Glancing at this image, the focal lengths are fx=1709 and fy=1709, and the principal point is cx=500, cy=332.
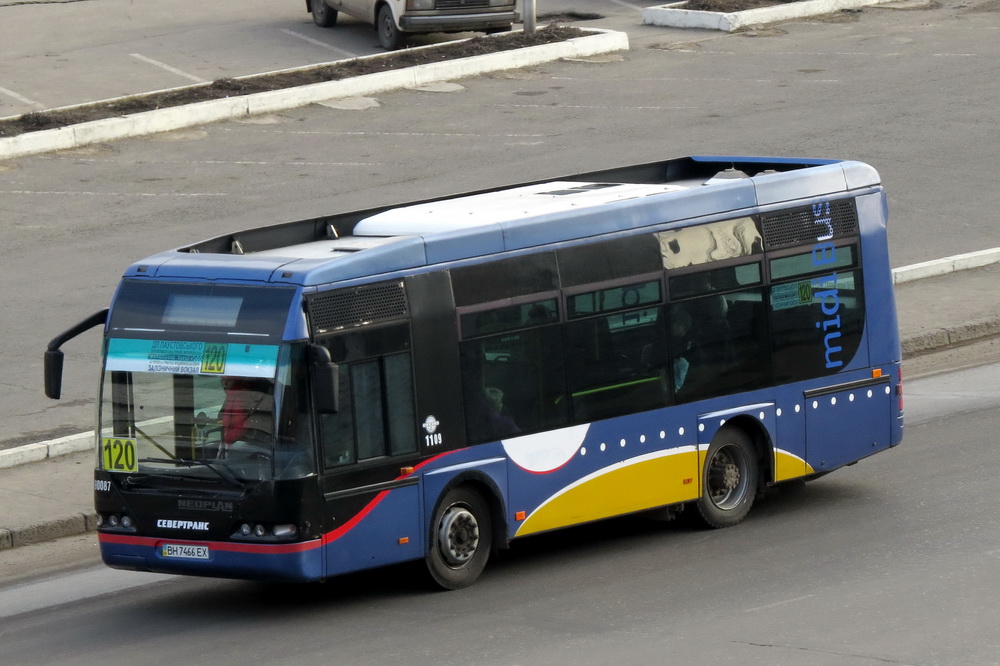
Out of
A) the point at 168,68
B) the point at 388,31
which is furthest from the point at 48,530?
the point at 388,31

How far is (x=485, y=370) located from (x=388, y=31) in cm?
2195

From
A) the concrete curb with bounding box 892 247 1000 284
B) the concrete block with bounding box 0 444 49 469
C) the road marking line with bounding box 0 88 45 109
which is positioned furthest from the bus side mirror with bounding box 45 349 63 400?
the road marking line with bounding box 0 88 45 109

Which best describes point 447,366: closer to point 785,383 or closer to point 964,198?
point 785,383

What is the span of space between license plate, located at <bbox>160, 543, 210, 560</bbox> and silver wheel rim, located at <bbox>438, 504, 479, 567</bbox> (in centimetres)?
156

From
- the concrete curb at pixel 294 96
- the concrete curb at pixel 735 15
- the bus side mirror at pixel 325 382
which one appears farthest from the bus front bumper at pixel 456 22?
the bus side mirror at pixel 325 382

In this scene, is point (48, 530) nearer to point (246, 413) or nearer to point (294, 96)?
point (246, 413)

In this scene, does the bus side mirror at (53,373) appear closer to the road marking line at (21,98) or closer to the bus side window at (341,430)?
the bus side window at (341,430)

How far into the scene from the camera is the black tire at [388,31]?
106ft

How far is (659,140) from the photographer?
26.5 meters

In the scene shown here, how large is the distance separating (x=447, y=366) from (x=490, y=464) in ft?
2.48

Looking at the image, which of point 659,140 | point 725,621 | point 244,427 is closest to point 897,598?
point 725,621

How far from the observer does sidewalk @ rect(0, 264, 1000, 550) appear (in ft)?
44.8

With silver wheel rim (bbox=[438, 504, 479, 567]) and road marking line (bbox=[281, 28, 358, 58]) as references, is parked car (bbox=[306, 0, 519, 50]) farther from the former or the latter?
silver wheel rim (bbox=[438, 504, 479, 567])

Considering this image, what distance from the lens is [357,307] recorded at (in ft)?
35.9
